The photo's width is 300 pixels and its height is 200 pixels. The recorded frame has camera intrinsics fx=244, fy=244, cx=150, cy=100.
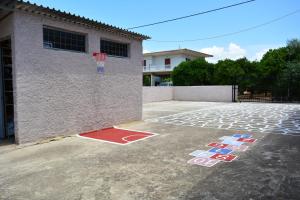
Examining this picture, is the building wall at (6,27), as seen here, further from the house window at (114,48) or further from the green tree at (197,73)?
the green tree at (197,73)

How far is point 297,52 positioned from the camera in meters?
22.7

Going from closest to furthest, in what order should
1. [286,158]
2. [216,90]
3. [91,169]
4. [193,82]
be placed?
[91,169] → [286,158] → [216,90] → [193,82]

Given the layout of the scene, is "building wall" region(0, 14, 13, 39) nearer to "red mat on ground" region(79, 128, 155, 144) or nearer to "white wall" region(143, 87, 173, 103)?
"red mat on ground" region(79, 128, 155, 144)

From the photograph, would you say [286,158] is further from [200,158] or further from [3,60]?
[3,60]

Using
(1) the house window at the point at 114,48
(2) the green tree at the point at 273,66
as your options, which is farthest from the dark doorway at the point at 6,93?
(2) the green tree at the point at 273,66

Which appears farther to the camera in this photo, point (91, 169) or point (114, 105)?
point (114, 105)

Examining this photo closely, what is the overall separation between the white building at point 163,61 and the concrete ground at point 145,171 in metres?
29.4

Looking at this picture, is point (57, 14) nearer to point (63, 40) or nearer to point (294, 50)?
point (63, 40)

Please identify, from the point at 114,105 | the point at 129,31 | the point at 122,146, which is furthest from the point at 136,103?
the point at 122,146

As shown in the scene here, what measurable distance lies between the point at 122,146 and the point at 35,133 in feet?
8.94

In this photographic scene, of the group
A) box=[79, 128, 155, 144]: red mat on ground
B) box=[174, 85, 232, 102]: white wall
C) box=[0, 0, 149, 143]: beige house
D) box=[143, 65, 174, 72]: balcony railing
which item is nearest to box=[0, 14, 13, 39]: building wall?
box=[0, 0, 149, 143]: beige house

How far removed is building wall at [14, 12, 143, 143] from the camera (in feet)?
23.0

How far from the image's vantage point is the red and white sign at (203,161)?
520 centimetres

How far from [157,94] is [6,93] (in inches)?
705
